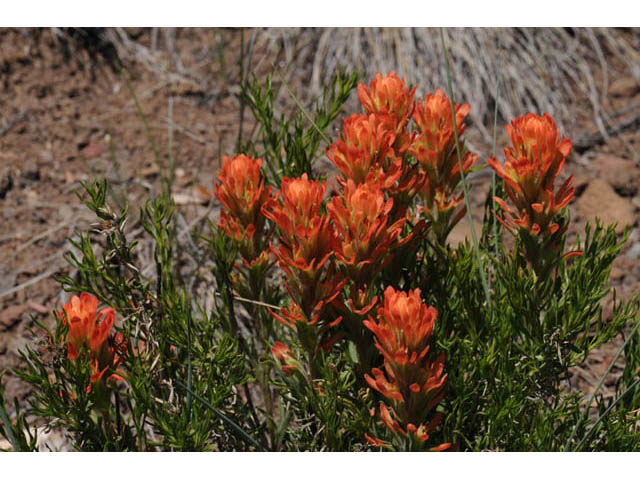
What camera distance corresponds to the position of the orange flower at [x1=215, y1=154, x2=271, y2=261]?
1.58m

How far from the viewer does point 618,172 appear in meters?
3.42

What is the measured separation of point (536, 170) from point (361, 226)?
15.4 inches

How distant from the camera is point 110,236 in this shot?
161 centimetres

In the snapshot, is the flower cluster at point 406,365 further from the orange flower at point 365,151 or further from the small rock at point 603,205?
the small rock at point 603,205

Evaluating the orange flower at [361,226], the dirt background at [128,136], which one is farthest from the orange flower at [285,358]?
the dirt background at [128,136]

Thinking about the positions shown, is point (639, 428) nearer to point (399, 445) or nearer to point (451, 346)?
point (451, 346)

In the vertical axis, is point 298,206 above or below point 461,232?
above

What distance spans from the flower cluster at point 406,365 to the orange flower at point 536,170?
1.06 ft

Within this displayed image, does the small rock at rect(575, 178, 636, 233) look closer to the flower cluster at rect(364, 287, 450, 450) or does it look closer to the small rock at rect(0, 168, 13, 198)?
the flower cluster at rect(364, 287, 450, 450)

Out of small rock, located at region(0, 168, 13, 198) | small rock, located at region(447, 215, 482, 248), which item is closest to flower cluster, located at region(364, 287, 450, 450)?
small rock, located at region(447, 215, 482, 248)

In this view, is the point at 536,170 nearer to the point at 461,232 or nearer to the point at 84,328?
the point at 84,328

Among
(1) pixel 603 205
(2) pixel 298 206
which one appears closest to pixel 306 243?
(2) pixel 298 206

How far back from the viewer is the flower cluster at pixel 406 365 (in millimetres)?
1302

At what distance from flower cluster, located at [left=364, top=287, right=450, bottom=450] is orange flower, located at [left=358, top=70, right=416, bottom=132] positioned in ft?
1.49
